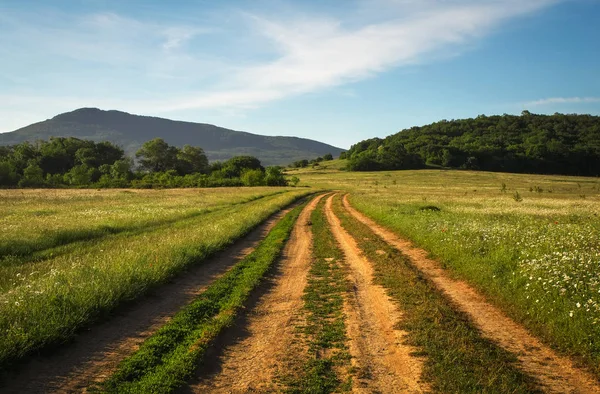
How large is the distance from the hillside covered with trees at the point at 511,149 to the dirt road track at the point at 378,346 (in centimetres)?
12752

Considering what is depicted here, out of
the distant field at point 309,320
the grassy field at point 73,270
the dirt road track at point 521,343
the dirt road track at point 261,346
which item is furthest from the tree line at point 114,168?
the dirt road track at point 521,343

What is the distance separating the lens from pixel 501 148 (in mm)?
133625

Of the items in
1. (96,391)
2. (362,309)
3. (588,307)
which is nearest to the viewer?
(96,391)

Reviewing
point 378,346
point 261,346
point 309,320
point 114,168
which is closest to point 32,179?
point 114,168

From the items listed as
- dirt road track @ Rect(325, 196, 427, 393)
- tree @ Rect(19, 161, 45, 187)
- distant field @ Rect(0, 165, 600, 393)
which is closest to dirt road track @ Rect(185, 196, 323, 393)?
distant field @ Rect(0, 165, 600, 393)

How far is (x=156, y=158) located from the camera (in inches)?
4889

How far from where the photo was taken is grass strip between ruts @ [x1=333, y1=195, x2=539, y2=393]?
201 inches

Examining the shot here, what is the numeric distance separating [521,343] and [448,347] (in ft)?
5.07

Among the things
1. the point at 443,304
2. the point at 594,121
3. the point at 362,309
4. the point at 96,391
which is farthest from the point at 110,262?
the point at 594,121

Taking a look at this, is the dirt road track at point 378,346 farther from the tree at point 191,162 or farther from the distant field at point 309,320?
the tree at point 191,162

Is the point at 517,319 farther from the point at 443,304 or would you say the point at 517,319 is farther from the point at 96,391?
the point at 96,391

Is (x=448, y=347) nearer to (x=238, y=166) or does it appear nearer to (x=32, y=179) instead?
(x=32, y=179)

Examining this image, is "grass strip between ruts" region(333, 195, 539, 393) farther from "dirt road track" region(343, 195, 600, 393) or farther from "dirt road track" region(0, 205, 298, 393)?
"dirt road track" region(0, 205, 298, 393)

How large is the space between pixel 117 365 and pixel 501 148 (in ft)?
497
